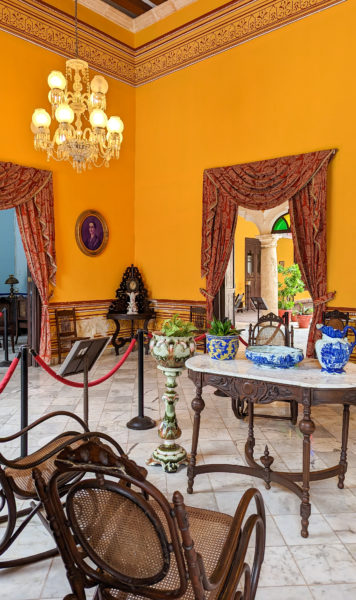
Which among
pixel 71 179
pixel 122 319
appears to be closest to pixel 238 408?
pixel 122 319

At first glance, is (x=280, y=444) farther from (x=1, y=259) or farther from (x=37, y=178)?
(x=1, y=259)

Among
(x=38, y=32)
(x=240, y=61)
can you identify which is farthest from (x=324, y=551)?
(x=38, y=32)

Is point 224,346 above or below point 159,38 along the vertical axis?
below

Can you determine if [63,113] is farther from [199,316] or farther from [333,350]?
[333,350]

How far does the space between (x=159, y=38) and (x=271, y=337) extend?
22.3 feet

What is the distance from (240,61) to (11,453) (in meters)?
6.89

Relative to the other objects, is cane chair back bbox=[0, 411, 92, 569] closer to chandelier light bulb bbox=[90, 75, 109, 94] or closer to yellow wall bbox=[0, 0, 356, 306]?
chandelier light bulb bbox=[90, 75, 109, 94]

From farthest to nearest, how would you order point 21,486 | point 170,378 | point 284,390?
1. point 170,378
2. point 284,390
3. point 21,486

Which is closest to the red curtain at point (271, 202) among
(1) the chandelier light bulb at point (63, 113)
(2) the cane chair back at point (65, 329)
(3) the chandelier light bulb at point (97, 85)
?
(2) the cane chair back at point (65, 329)

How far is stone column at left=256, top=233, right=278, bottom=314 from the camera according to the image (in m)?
11.6

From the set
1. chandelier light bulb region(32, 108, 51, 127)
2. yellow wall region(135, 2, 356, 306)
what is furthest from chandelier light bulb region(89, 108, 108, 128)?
yellow wall region(135, 2, 356, 306)

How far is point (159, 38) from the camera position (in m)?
8.29

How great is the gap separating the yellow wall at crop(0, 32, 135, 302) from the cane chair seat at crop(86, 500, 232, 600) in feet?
20.1

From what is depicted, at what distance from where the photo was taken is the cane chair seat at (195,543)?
4.56ft
